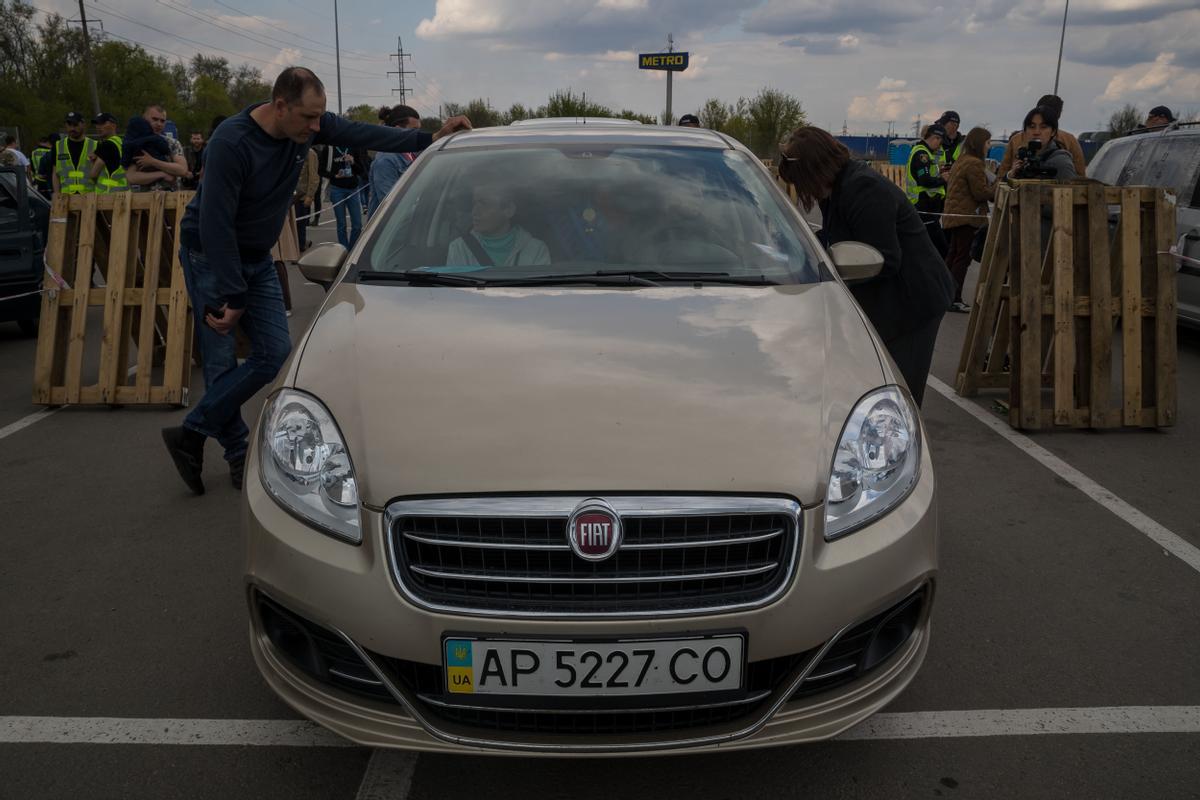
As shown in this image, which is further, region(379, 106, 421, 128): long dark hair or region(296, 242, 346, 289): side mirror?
region(379, 106, 421, 128): long dark hair

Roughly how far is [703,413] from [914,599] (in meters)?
0.67

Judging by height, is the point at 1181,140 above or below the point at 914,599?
above

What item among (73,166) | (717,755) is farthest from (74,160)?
(717,755)

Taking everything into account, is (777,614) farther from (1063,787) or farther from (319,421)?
(319,421)

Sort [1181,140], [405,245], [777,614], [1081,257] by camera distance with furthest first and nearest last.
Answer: [1181,140] < [1081,257] < [405,245] < [777,614]

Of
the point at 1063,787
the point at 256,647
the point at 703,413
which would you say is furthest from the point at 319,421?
the point at 1063,787

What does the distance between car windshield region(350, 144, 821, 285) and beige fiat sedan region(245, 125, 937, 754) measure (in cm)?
47

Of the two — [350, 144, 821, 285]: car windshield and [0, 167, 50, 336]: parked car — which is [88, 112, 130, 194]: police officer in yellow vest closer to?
[0, 167, 50, 336]: parked car

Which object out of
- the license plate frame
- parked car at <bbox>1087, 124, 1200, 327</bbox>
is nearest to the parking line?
the license plate frame

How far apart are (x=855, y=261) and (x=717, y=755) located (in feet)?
5.77

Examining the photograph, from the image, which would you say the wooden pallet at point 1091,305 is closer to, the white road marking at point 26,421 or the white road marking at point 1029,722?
the white road marking at point 1029,722

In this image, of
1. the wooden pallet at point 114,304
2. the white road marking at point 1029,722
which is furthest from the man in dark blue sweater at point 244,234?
the white road marking at point 1029,722

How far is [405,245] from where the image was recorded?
3.38 metres

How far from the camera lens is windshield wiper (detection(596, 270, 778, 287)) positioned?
3125 mm
